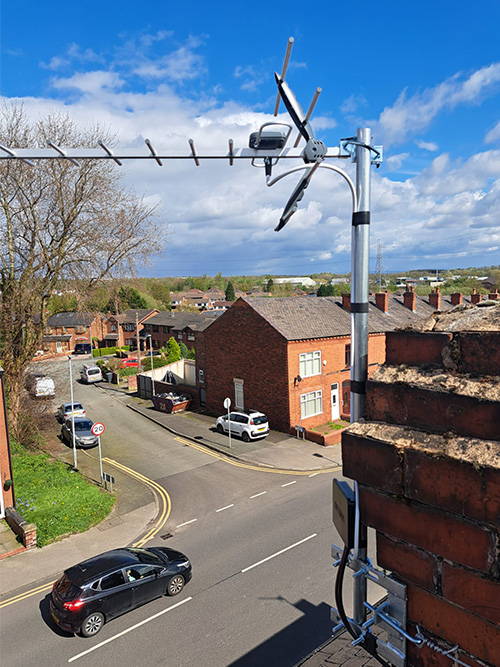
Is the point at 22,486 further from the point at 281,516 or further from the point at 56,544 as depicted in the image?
the point at 281,516

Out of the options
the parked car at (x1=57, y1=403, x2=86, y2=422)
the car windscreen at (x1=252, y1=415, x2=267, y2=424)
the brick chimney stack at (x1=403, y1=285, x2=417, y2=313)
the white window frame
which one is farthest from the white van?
the brick chimney stack at (x1=403, y1=285, x2=417, y2=313)

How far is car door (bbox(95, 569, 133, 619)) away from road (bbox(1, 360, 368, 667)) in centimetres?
30

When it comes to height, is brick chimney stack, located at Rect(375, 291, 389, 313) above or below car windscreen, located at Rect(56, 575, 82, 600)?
above

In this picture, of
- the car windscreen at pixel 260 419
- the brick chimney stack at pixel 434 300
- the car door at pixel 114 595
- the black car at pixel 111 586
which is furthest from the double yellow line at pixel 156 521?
the brick chimney stack at pixel 434 300

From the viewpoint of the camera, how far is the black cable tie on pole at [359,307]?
2.87 metres

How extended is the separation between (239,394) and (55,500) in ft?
49.2

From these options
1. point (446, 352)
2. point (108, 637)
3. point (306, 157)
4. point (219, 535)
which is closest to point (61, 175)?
point (219, 535)

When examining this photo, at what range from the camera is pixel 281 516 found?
1551 centimetres

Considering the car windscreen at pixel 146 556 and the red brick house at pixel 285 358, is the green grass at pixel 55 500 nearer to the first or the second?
the car windscreen at pixel 146 556

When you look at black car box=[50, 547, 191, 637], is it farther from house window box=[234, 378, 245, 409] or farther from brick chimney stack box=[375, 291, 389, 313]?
brick chimney stack box=[375, 291, 389, 313]

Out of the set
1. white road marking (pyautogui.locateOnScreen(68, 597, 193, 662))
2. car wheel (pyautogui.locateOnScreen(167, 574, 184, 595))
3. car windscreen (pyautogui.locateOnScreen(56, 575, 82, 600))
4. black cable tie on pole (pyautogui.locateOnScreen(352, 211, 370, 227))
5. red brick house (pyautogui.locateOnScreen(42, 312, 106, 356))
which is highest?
black cable tie on pole (pyautogui.locateOnScreen(352, 211, 370, 227))

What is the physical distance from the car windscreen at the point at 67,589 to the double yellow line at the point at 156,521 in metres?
2.02

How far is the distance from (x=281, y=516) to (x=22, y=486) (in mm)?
9915

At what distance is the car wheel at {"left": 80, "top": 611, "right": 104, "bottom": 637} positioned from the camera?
9852mm
